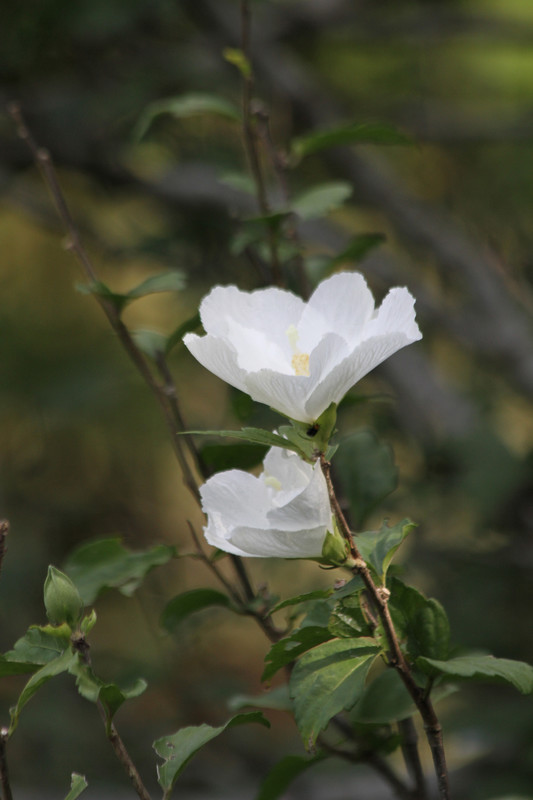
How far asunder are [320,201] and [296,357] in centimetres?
27

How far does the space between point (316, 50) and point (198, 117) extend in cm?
42

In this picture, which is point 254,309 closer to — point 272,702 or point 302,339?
point 302,339

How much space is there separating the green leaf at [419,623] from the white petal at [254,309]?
0.15 metres

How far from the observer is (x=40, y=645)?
409 mm

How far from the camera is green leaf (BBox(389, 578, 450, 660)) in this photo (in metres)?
0.43

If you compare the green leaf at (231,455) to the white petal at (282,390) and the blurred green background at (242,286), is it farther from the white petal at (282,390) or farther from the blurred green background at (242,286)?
the blurred green background at (242,286)

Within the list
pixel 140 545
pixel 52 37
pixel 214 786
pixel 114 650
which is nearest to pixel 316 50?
pixel 52 37

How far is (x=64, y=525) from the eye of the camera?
5.88 feet

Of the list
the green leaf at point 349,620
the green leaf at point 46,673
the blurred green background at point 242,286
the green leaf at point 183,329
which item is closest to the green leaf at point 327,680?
the green leaf at point 349,620

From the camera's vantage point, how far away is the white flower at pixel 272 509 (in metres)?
0.38

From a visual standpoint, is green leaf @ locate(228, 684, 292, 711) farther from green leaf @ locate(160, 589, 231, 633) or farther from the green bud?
the green bud

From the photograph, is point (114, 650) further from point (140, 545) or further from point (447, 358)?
point (447, 358)

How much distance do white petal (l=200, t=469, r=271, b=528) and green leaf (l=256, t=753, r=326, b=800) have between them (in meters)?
0.21

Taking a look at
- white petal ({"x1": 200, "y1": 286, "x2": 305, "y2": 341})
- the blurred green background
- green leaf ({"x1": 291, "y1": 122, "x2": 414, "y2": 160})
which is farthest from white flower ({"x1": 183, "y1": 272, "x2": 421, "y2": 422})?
the blurred green background
